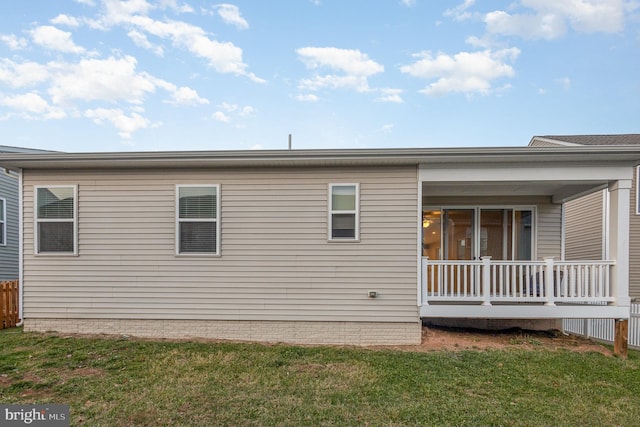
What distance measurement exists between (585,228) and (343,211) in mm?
9136

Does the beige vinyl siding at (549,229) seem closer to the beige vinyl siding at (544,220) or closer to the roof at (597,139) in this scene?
the beige vinyl siding at (544,220)

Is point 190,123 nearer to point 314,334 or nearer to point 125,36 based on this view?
point 125,36

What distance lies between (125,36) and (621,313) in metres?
14.4

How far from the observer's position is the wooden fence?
7.15 meters

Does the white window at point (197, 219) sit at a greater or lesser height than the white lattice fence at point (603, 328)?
greater

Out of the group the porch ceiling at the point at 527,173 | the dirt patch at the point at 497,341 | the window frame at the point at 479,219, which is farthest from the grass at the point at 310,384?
the porch ceiling at the point at 527,173

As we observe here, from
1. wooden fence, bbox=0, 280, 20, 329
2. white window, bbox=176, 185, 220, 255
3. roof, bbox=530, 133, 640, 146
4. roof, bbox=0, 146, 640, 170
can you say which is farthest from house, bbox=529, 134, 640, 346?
wooden fence, bbox=0, 280, 20, 329

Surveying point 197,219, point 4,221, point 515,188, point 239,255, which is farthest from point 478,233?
point 4,221

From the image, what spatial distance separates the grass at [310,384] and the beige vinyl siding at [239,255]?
0.69 meters

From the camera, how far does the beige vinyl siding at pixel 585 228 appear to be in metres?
10.1

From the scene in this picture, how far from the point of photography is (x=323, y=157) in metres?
5.63

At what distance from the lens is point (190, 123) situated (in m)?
14.9

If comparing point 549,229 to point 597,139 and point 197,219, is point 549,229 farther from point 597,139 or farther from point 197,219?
point 597,139

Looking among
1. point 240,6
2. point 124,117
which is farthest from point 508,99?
point 124,117
